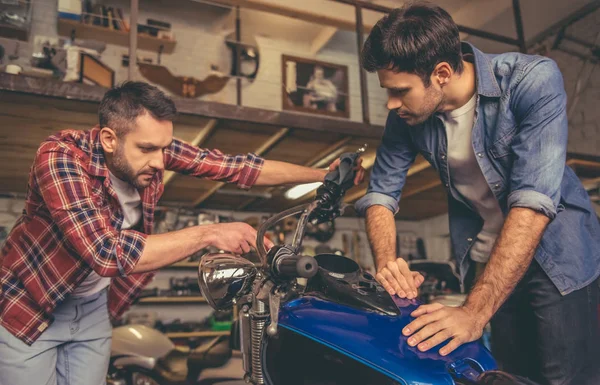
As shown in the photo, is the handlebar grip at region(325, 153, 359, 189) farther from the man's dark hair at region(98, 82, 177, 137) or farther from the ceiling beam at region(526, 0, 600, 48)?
the ceiling beam at region(526, 0, 600, 48)

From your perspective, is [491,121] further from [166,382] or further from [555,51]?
[555,51]

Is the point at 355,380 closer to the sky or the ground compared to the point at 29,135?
closer to the ground

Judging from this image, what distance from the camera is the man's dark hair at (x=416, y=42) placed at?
1318 millimetres

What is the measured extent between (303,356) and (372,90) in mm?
7812

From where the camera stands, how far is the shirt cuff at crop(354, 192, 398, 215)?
153 centimetres

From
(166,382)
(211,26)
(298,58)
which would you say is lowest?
(166,382)

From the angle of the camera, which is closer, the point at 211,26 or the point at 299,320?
the point at 299,320

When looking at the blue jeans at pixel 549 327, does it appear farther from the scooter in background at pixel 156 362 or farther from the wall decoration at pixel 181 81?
the wall decoration at pixel 181 81

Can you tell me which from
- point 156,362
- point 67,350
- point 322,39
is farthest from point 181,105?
point 322,39

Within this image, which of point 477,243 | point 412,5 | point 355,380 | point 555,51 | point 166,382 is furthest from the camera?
point 555,51

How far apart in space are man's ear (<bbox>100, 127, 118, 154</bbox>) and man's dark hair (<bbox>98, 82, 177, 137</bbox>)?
2cm

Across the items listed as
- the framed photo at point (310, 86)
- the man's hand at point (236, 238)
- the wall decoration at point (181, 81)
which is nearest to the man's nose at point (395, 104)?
the man's hand at point (236, 238)

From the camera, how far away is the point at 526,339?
1421mm

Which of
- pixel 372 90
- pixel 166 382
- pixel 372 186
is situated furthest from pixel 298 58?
pixel 372 186
